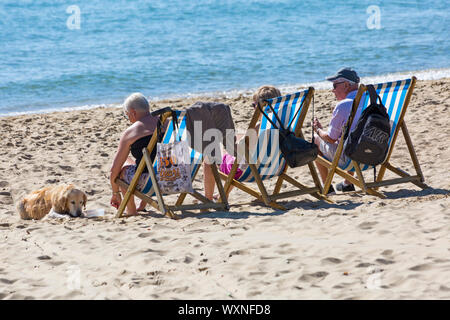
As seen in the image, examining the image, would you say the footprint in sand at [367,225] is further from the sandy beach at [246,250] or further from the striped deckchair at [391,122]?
the striped deckchair at [391,122]

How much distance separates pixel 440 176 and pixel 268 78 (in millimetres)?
9653

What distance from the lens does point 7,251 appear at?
457 centimetres

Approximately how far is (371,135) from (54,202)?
2.62 metres

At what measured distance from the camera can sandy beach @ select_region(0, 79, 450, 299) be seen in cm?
359

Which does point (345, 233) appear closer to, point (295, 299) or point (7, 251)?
point (295, 299)

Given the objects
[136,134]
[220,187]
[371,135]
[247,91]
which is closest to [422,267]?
[371,135]

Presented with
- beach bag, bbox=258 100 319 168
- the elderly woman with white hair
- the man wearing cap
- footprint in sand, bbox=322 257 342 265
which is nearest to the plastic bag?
the elderly woman with white hair

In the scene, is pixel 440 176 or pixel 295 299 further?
pixel 440 176

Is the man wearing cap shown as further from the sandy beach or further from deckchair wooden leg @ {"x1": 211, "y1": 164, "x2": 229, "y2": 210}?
deckchair wooden leg @ {"x1": 211, "y1": 164, "x2": 229, "y2": 210}

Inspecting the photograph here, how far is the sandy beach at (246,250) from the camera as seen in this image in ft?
11.8

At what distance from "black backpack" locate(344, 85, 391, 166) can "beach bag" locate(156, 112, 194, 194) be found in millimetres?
1297

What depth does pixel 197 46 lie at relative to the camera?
20219 millimetres

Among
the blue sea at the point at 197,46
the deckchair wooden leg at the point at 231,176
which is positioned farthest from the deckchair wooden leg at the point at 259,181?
the blue sea at the point at 197,46
